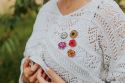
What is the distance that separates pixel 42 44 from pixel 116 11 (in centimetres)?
36

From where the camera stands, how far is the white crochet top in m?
2.28

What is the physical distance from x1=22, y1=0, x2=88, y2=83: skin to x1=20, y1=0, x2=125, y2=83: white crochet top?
3cm

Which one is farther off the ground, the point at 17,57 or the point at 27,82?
the point at 27,82

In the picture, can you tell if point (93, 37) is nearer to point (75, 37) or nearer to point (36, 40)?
point (75, 37)

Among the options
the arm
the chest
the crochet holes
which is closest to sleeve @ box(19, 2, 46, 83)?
the arm

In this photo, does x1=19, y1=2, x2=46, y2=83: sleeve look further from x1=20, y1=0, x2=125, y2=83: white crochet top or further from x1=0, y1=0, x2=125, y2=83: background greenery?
x1=0, y1=0, x2=125, y2=83: background greenery

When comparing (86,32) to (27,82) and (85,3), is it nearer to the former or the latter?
(85,3)

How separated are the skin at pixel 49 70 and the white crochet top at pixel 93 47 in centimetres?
3

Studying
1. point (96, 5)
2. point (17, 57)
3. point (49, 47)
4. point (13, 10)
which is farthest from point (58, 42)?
point (13, 10)

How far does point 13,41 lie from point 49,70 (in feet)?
6.35

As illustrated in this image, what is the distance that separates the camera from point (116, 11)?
2.30 meters

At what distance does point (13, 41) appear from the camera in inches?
168

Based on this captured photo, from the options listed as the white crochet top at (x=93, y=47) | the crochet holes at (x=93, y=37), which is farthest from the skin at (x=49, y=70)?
the crochet holes at (x=93, y=37)

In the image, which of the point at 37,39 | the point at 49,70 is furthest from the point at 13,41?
the point at 49,70
